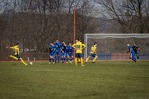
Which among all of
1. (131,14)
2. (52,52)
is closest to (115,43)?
(52,52)

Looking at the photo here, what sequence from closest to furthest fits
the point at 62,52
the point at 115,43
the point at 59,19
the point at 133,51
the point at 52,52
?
the point at 52,52
the point at 62,52
the point at 133,51
the point at 115,43
the point at 59,19

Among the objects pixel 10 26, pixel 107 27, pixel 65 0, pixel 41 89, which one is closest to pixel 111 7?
pixel 107 27

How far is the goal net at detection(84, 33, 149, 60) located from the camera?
42.8 metres

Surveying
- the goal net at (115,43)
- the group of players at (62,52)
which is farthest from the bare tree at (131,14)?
the group of players at (62,52)

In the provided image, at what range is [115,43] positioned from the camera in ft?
142

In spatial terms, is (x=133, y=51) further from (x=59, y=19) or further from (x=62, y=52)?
(x=59, y=19)

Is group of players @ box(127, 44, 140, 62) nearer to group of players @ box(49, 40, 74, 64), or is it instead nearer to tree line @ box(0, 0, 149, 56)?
group of players @ box(49, 40, 74, 64)

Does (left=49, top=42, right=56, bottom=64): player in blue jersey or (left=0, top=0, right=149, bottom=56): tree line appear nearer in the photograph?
(left=49, top=42, right=56, bottom=64): player in blue jersey

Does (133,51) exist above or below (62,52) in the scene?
above

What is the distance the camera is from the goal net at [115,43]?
42781 mm

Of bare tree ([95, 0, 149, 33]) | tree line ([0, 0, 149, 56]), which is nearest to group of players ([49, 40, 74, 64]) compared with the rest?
tree line ([0, 0, 149, 56])

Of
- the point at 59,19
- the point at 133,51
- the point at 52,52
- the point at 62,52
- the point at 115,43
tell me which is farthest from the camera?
the point at 59,19

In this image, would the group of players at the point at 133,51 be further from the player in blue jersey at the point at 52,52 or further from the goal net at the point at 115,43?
the player in blue jersey at the point at 52,52

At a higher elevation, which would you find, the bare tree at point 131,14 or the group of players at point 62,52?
the bare tree at point 131,14
